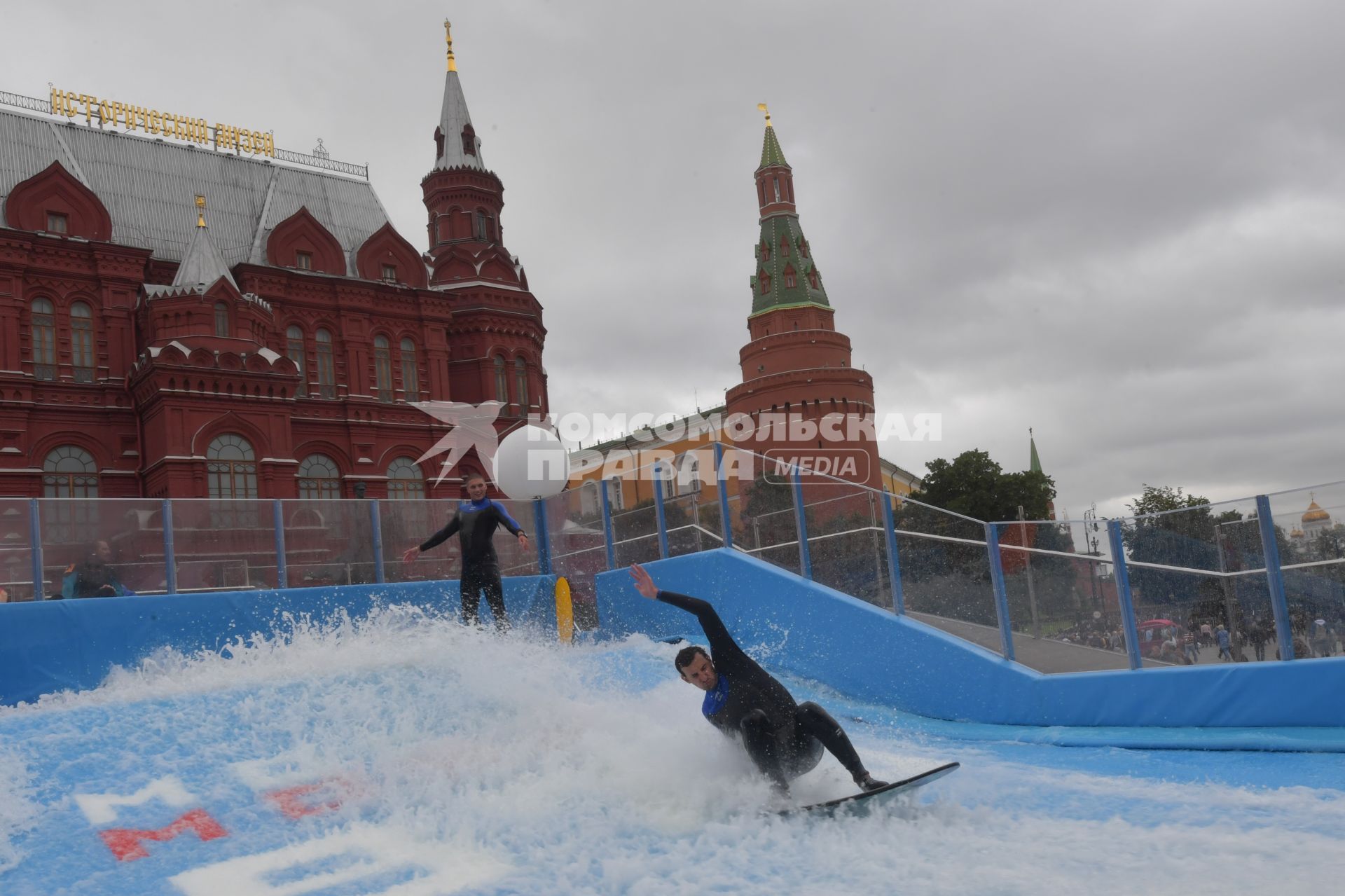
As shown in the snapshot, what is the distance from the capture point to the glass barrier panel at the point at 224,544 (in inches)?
583

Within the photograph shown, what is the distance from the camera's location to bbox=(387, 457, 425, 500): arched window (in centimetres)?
3581

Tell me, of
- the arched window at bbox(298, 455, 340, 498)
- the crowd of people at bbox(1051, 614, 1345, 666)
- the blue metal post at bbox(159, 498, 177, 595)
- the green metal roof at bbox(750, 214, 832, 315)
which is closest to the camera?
the crowd of people at bbox(1051, 614, 1345, 666)

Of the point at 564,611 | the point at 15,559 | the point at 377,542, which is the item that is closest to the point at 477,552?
the point at 564,611

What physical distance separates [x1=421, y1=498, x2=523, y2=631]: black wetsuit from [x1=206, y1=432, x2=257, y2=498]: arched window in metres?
18.7

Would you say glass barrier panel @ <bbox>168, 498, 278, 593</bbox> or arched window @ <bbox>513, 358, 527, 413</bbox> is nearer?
glass barrier panel @ <bbox>168, 498, 278, 593</bbox>

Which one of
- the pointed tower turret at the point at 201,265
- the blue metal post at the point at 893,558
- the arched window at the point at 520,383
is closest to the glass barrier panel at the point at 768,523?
the blue metal post at the point at 893,558

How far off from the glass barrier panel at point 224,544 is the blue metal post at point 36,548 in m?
1.58

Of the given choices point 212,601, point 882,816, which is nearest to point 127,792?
point 882,816

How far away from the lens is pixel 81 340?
1225 inches

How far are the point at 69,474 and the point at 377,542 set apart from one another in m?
18.1

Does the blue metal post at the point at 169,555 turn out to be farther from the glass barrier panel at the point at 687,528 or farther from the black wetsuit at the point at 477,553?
the glass barrier panel at the point at 687,528

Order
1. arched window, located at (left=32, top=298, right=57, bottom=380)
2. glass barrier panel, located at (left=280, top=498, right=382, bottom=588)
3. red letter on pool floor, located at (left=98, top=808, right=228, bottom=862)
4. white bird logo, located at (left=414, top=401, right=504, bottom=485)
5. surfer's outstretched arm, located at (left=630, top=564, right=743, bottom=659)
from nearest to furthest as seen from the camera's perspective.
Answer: red letter on pool floor, located at (left=98, top=808, right=228, bottom=862), surfer's outstretched arm, located at (left=630, top=564, right=743, bottom=659), glass barrier panel, located at (left=280, top=498, right=382, bottom=588), arched window, located at (left=32, top=298, right=57, bottom=380), white bird logo, located at (left=414, top=401, right=504, bottom=485)

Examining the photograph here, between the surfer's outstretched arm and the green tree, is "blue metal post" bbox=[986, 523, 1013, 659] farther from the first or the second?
the green tree

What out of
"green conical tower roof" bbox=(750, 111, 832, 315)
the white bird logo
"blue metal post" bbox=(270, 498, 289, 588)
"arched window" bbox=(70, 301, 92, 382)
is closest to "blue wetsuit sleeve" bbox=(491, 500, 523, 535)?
"blue metal post" bbox=(270, 498, 289, 588)
